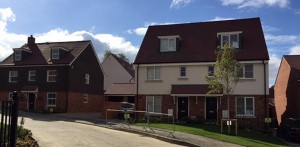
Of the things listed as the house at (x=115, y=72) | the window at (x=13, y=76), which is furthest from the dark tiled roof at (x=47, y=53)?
the house at (x=115, y=72)

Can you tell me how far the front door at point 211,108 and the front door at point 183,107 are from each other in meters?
1.76

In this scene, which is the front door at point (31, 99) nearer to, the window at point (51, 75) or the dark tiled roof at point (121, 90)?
the window at point (51, 75)

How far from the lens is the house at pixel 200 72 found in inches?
1230

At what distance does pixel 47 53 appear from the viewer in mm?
44625

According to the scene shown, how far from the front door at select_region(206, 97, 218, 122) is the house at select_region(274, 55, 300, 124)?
24.5ft

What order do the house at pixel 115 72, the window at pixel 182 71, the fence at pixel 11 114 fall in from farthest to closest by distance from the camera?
1. the house at pixel 115 72
2. the window at pixel 182 71
3. the fence at pixel 11 114

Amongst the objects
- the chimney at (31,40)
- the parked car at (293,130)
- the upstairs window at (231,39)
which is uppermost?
the chimney at (31,40)

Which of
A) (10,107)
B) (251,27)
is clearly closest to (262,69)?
(251,27)

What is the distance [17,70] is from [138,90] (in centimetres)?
1682

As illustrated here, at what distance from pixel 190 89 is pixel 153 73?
12.9 feet

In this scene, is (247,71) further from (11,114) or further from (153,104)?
(11,114)

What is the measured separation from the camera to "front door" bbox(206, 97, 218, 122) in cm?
3206

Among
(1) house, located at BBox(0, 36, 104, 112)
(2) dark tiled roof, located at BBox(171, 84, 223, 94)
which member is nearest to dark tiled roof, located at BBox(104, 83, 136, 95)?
(1) house, located at BBox(0, 36, 104, 112)

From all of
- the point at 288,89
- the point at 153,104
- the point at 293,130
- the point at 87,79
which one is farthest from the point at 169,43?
the point at 87,79
